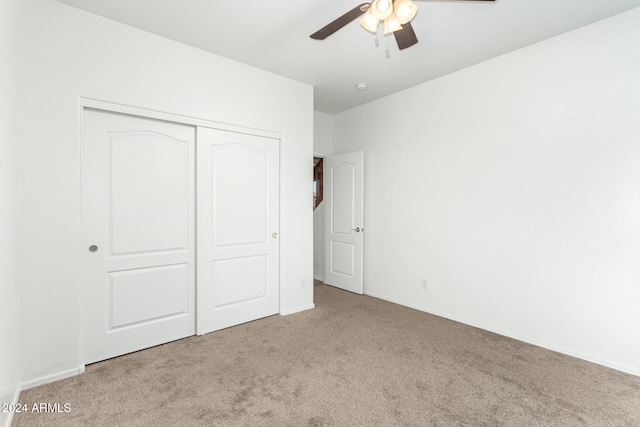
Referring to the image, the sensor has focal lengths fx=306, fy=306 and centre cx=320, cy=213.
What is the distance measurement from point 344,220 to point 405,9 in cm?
317

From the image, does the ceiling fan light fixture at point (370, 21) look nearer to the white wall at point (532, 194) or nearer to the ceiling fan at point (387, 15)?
the ceiling fan at point (387, 15)

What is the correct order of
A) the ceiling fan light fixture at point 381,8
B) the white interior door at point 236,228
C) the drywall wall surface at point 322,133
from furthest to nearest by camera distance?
the drywall wall surface at point 322,133
the white interior door at point 236,228
the ceiling fan light fixture at point 381,8

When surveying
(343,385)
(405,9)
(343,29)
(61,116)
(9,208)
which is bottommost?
(343,385)

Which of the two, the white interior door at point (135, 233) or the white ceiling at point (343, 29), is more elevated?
the white ceiling at point (343, 29)

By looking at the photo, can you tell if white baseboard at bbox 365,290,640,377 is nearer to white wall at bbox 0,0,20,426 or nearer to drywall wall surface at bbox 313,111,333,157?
drywall wall surface at bbox 313,111,333,157

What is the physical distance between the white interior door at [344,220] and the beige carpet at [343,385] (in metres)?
1.56

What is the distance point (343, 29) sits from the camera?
259 cm

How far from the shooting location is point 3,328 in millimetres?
1513

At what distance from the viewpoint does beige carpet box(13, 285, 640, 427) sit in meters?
1.83

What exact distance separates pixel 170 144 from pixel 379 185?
8.66 feet

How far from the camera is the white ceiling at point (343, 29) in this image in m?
2.28

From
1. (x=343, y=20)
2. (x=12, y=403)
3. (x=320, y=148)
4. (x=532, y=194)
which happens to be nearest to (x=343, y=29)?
(x=343, y=20)

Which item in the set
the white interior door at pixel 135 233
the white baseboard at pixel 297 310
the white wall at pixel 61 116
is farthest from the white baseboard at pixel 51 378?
the white baseboard at pixel 297 310

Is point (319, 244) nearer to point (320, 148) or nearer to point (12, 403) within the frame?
point (320, 148)
